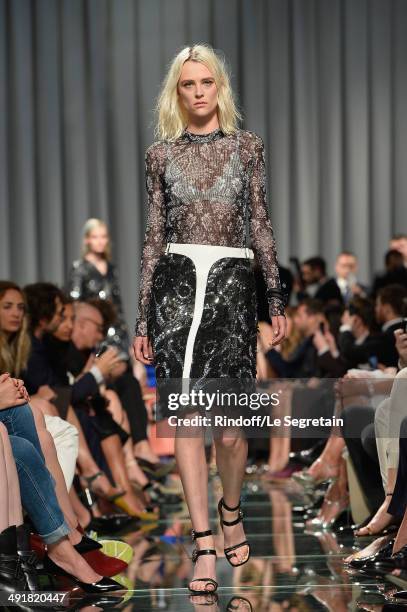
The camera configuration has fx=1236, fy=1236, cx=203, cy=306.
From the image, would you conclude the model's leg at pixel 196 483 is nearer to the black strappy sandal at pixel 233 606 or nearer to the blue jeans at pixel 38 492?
the black strappy sandal at pixel 233 606

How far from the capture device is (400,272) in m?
8.11

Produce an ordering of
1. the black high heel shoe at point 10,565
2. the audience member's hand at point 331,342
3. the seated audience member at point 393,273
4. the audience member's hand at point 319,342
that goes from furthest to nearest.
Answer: the seated audience member at point 393,273 < the audience member's hand at point 331,342 < the audience member's hand at point 319,342 < the black high heel shoe at point 10,565

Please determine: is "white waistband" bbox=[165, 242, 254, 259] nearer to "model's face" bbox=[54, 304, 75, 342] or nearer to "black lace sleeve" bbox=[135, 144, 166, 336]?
"black lace sleeve" bbox=[135, 144, 166, 336]

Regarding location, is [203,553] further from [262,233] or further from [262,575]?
[262,233]

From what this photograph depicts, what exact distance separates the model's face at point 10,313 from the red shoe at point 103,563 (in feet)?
3.53

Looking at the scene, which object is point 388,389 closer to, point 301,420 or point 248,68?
point 301,420

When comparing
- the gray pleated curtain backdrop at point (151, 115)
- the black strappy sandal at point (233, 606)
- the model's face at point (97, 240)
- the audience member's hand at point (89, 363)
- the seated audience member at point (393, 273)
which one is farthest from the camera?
the gray pleated curtain backdrop at point (151, 115)

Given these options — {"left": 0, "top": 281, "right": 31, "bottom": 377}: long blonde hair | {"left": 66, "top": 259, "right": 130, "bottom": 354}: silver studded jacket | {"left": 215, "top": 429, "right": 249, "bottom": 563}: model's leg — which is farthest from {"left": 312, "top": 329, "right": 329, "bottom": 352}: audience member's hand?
{"left": 215, "top": 429, "right": 249, "bottom": 563}: model's leg

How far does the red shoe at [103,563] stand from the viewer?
3441 mm

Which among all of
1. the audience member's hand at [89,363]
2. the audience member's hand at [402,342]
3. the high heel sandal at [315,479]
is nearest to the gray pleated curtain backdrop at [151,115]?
the audience member's hand at [89,363]

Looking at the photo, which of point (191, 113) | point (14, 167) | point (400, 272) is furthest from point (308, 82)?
point (191, 113)

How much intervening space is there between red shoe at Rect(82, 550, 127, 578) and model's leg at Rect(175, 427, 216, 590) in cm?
34

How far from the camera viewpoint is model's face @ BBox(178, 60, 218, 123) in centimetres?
336

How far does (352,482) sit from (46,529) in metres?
1.59
